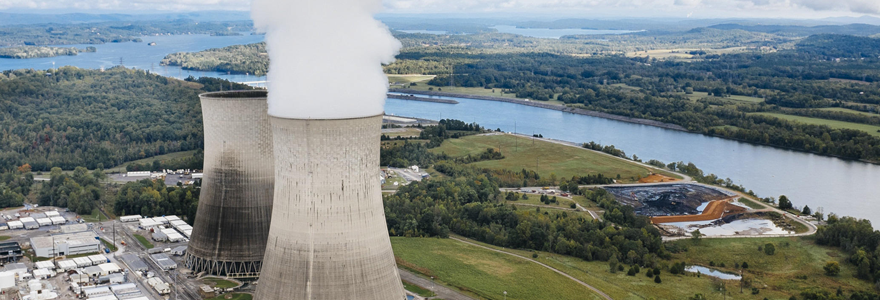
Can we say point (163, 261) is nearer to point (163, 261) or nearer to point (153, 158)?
point (163, 261)

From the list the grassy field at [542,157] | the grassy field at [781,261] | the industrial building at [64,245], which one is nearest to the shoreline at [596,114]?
the grassy field at [542,157]

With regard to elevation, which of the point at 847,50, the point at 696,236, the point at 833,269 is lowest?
the point at 696,236

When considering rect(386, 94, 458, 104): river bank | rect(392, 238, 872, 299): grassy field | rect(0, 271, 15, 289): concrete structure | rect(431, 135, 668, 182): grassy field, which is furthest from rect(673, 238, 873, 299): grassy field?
rect(386, 94, 458, 104): river bank

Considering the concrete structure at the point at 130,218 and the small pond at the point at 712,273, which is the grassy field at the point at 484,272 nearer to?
the small pond at the point at 712,273

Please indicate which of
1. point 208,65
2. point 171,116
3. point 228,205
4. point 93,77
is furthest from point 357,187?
point 208,65

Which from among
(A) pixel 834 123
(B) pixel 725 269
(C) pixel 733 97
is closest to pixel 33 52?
(C) pixel 733 97

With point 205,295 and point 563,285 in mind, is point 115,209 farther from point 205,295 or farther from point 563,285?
point 563,285
